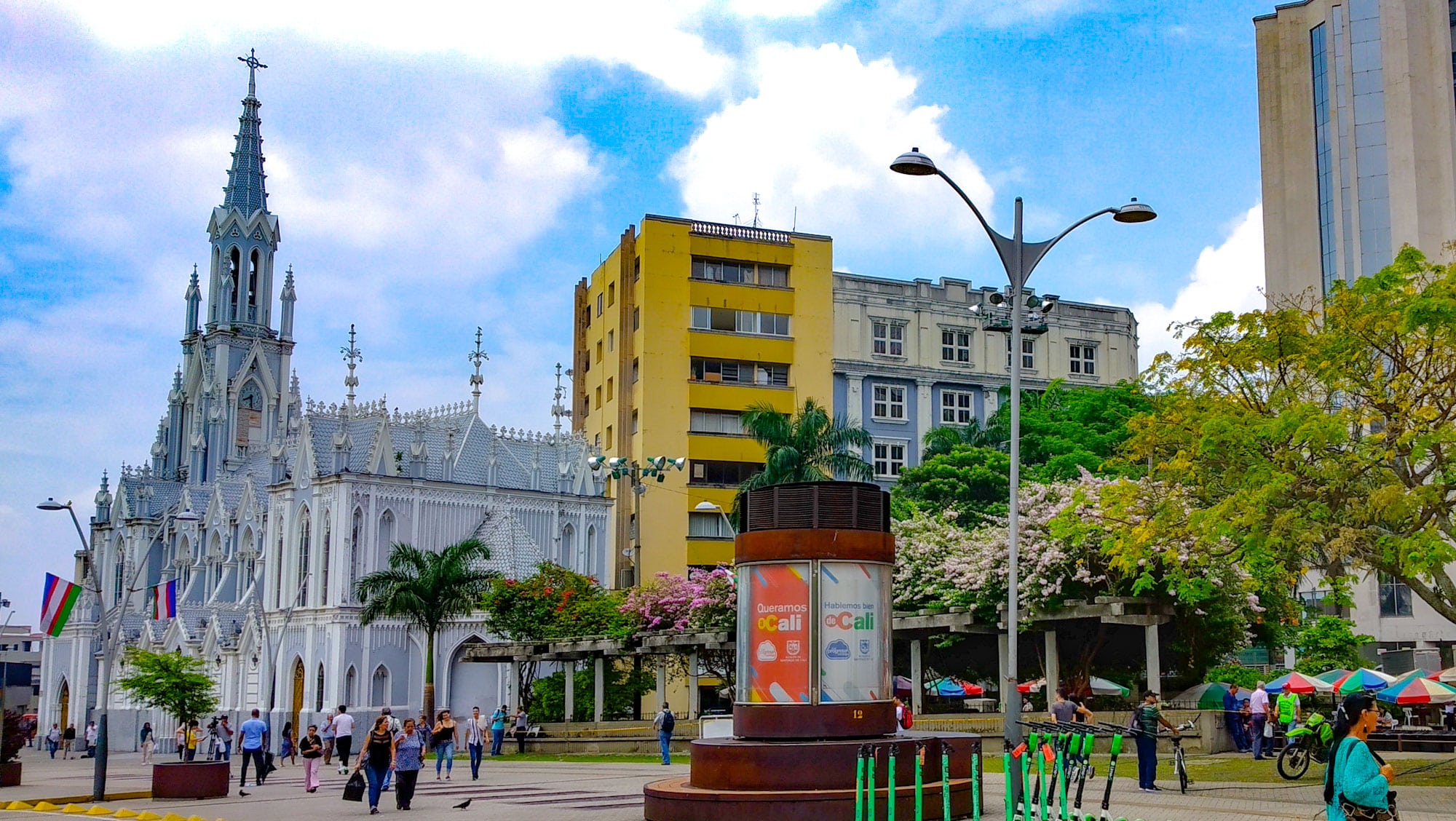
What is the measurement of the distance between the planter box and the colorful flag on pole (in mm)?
32869

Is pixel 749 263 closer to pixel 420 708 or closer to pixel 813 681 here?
pixel 420 708

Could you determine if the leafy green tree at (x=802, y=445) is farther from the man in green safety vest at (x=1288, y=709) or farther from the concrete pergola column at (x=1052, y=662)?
the man in green safety vest at (x=1288, y=709)

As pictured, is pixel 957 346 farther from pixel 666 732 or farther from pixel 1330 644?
pixel 666 732

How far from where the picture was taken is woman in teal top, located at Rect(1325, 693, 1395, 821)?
9.62 meters

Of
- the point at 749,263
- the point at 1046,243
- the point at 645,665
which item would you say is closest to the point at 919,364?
the point at 749,263

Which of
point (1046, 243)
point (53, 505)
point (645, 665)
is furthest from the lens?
point (645, 665)

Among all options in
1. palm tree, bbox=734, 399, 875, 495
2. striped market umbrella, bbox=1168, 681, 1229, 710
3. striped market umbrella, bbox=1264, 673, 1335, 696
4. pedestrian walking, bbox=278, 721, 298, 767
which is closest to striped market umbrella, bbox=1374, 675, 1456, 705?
striped market umbrella, bbox=1264, 673, 1335, 696

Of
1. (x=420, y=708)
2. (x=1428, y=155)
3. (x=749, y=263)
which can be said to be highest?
(x=1428, y=155)

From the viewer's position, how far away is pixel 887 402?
234 ft

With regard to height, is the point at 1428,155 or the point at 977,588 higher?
the point at 1428,155

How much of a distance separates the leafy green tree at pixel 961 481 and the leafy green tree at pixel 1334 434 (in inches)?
1227

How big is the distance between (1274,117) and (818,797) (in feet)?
240

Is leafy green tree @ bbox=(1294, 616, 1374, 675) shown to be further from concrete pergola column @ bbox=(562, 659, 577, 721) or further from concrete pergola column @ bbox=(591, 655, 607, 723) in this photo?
concrete pergola column @ bbox=(562, 659, 577, 721)

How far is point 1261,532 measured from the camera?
23688 millimetres
